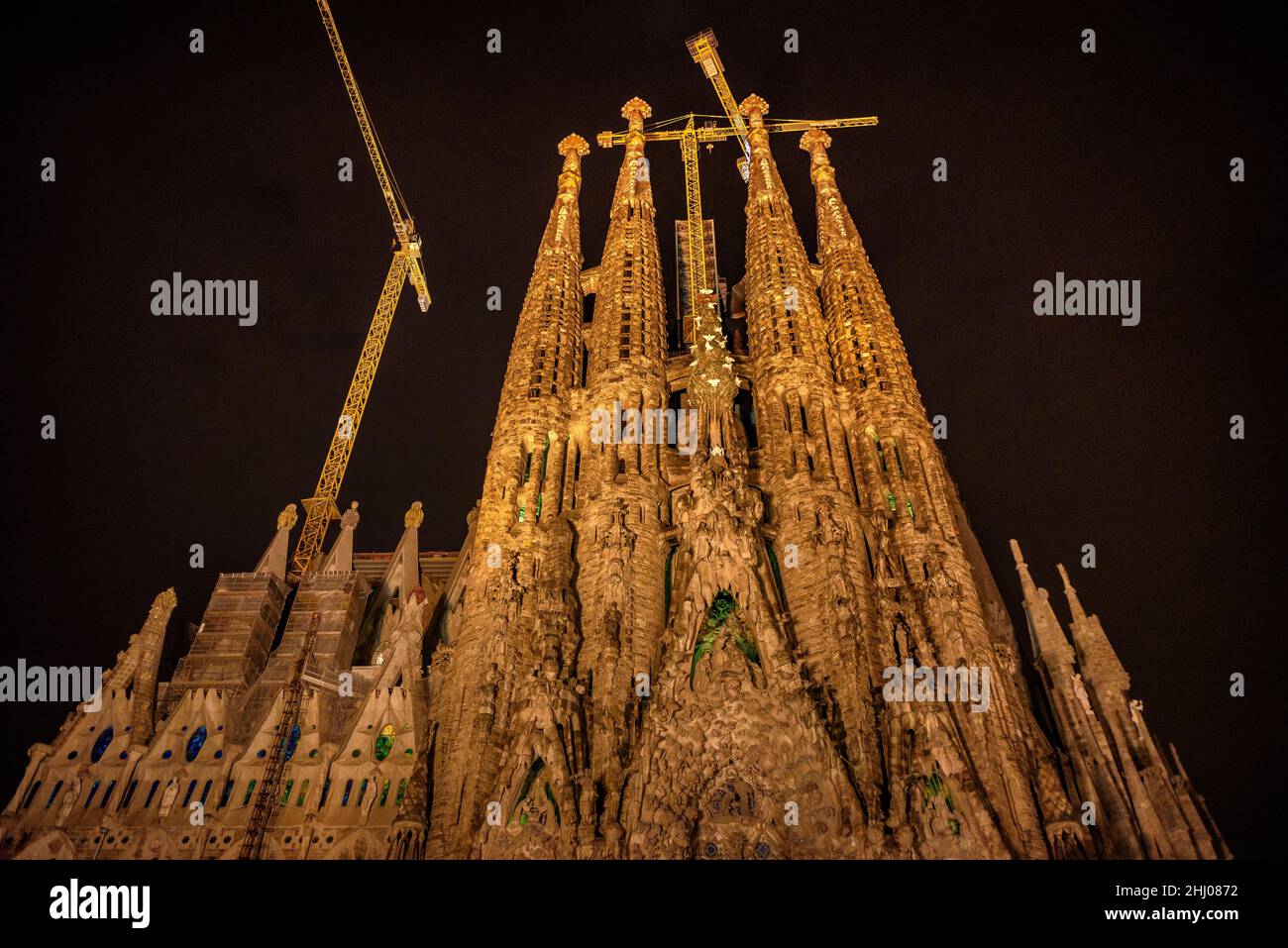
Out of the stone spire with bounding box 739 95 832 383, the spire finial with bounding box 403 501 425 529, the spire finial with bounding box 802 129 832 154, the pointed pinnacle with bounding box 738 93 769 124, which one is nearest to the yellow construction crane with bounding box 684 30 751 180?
the pointed pinnacle with bounding box 738 93 769 124

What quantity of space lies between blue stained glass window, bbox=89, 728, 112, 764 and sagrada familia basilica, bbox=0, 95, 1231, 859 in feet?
0.46

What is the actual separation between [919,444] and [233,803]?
26.2 metres

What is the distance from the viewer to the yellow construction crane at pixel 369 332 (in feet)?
167

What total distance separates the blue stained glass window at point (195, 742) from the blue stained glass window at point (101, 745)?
9.23 feet

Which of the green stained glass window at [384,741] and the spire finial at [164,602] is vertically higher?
the spire finial at [164,602]

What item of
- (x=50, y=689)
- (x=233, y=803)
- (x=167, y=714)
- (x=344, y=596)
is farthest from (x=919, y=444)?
(x=50, y=689)

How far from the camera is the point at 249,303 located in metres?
41.5

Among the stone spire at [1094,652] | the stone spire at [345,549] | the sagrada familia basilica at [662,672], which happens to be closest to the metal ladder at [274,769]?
the sagrada familia basilica at [662,672]

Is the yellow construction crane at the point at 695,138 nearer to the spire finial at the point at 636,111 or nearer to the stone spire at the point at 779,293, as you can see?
the spire finial at the point at 636,111

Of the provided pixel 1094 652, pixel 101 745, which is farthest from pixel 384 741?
pixel 1094 652

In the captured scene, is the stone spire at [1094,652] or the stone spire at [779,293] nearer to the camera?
the stone spire at [1094,652]

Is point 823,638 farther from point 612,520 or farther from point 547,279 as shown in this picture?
point 547,279

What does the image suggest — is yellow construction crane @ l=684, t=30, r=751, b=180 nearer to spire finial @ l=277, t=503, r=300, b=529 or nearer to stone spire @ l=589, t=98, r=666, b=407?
stone spire @ l=589, t=98, r=666, b=407

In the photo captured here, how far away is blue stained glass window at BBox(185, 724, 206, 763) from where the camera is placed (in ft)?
103
